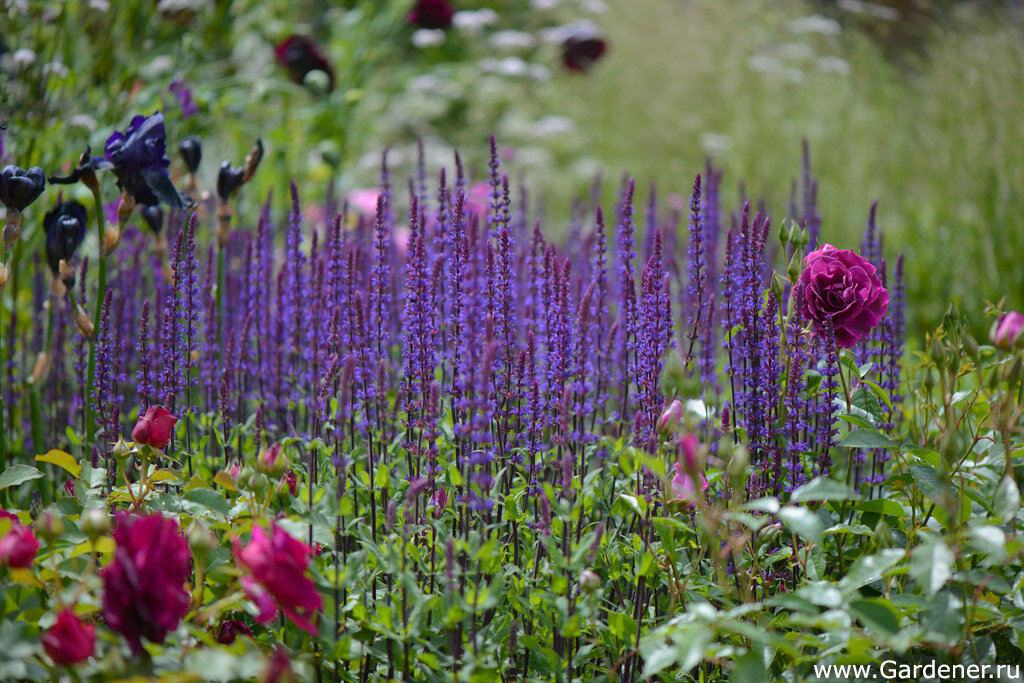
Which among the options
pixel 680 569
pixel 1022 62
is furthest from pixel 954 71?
pixel 680 569

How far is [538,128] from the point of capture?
7520 mm

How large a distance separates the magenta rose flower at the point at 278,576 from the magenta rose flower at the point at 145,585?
0.09 m

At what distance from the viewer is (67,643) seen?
1018 millimetres

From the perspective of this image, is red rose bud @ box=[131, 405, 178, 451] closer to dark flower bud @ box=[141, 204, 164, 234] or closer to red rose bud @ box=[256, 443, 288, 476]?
red rose bud @ box=[256, 443, 288, 476]

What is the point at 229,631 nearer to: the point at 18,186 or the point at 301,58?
the point at 18,186

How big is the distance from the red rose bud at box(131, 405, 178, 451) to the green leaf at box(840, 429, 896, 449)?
1.24m

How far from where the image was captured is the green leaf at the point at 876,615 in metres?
1.17

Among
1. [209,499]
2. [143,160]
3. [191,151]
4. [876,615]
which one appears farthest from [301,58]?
[876,615]

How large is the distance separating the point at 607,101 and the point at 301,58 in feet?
18.9

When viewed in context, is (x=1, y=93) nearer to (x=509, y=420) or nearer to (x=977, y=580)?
(x=509, y=420)

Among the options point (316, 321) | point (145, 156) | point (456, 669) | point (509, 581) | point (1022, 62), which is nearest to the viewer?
point (456, 669)

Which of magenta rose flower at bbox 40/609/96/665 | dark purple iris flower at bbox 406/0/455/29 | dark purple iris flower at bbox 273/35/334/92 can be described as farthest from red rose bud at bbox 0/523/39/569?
dark purple iris flower at bbox 406/0/455/29

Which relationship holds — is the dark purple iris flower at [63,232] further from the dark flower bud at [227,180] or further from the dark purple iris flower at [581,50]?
the dark purple iris flower at [581,50]

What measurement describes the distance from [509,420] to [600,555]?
33cm
